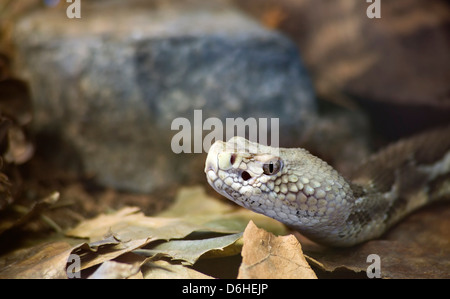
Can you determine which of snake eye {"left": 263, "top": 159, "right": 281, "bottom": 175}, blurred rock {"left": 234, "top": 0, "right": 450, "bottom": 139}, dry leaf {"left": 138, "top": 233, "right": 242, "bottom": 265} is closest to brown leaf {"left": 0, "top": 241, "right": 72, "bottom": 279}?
dry leaf {"left": 138, "top": 233, "right": 242, "bottom": 265}

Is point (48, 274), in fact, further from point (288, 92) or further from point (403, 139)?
point (403, 139)

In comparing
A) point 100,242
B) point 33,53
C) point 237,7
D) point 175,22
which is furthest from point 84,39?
point 100,242

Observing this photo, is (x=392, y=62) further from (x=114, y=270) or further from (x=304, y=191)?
(x=114, y=270)

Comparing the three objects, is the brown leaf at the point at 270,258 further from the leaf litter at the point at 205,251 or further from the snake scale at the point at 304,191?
the snake scale at the point at 304,191
